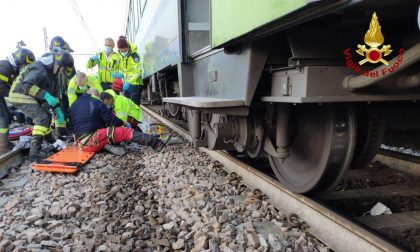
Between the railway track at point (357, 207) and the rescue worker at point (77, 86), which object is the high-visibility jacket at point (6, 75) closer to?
the rescue worker at point (77, 86)

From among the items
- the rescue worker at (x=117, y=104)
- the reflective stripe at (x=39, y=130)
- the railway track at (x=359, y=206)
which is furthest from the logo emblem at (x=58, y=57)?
the railway track at (x=359, y=206)

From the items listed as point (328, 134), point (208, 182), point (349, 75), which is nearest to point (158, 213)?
point (208, 182)

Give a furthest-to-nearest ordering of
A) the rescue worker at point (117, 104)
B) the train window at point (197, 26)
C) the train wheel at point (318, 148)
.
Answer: the rescue worker at point (117, 104) → the train window at point (197, 26) → the train wheel at point (318, 148)

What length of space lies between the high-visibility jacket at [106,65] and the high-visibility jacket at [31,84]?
192 centimetres

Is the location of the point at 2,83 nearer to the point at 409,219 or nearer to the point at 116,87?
the point at 116,87

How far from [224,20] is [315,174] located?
143 centimetres

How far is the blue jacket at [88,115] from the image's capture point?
Answer: 5375mm

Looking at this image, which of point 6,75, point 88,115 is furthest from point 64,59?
point 88,115

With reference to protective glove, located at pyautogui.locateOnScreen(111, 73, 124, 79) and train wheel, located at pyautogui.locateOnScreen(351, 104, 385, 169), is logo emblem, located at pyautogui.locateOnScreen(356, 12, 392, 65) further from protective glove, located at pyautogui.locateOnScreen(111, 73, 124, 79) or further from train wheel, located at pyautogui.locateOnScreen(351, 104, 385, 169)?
protective glove, located at pyautogui.locateOnScreen(111, 73, 124, 79)

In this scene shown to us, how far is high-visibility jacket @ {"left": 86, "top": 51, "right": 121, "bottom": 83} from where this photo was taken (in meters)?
7.59

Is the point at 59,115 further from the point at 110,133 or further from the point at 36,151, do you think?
the point at 110,133

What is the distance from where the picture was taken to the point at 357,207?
294 centimetres

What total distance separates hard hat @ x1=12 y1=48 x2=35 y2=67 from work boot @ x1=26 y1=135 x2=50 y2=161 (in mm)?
1340

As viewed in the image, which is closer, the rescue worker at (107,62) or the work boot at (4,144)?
the work boot at (4,144)
